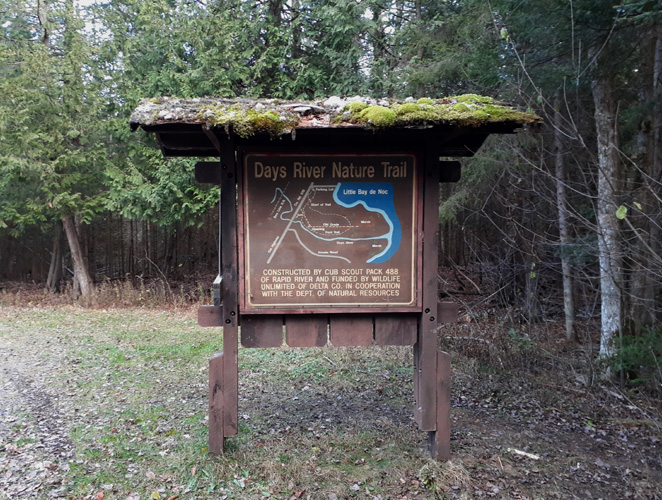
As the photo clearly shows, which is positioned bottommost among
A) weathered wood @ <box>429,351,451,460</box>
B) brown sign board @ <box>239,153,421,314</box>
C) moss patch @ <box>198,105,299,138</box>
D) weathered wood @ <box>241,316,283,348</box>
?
weathered wood @ <box>429,351,451,460</box>

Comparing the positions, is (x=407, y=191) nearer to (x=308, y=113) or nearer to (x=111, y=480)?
(x=308, y=113)

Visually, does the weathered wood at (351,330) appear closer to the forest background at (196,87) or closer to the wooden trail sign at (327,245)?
the wooden trail sign at (327,245)

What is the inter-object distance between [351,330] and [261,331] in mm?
869

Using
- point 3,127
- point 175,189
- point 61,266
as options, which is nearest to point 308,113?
point 175,189

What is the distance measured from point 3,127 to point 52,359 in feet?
25.2

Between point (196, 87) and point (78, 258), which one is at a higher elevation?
point (196, 87)

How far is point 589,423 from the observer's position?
5.56 m

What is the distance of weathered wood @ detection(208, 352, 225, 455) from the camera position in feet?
14.2

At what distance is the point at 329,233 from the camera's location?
425cm

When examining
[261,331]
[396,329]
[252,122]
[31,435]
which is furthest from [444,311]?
[31,435]

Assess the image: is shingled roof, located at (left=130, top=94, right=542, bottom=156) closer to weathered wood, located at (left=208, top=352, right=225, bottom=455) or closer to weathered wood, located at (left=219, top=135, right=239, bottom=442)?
weathered wood, located at (left=219, top=135, right=239, bottom=442)

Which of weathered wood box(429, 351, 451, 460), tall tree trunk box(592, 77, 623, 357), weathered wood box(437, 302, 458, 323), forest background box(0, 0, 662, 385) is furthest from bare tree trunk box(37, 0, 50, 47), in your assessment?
weathered wood box(429, 351, 451, 460)

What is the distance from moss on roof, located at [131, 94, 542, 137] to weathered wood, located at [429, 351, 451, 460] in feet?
7.28

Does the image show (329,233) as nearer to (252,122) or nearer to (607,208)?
(252,122)
